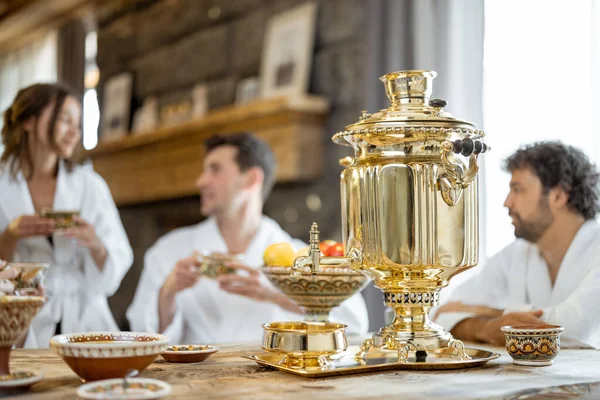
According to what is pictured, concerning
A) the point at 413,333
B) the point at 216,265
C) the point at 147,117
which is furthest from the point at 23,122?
the point at 147,117

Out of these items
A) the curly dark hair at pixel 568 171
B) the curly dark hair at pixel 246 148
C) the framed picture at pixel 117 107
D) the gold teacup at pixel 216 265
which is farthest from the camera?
the framed picture at pixel 117 107

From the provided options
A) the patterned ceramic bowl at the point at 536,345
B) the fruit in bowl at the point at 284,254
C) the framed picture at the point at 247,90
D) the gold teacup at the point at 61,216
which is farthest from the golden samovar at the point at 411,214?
the framed picture at the point at 247,90

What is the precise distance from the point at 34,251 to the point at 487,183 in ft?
4.93

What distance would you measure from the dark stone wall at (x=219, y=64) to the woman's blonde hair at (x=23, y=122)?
5.84 ft

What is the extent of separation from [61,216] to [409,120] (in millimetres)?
1270

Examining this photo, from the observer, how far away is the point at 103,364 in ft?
3.34

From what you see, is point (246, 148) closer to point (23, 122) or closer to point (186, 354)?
point (23, 122)

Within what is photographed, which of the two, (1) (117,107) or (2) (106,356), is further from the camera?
(1) (117,107)

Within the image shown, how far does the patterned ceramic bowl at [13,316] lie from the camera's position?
1004mm

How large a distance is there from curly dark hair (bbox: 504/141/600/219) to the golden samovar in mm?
610

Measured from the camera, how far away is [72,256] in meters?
2.33

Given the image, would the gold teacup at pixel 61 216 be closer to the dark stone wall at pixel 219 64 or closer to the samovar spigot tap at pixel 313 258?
the samovar spigot tap at pixel 313 258

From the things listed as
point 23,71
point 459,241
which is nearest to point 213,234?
point 459,241

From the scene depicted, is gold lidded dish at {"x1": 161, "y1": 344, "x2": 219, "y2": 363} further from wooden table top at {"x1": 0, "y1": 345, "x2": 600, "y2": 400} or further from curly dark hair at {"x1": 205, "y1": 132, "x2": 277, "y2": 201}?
curly dark hair at {"x1": 205, "y1": 132, "x2": 277, "y2": 201}
